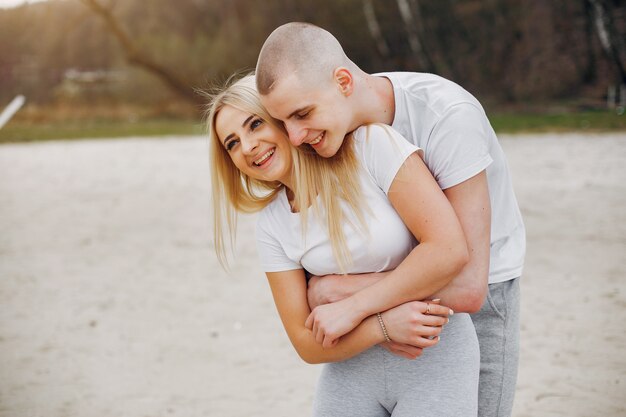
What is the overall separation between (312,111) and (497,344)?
0.82 m

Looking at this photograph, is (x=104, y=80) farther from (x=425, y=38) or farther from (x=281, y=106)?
(x=281, y=106)

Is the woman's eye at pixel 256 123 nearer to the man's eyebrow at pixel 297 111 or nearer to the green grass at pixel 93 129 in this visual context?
the man's eyebrow at pixel 297 111

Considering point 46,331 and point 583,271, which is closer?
point 46,331

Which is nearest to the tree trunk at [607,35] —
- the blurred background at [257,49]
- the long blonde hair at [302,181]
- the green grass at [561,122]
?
the blurred background at [257,49]

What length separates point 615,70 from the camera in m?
17.4

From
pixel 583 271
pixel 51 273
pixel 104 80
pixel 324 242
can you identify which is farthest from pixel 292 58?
pixel 104 80

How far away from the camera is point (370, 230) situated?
199 centimetres

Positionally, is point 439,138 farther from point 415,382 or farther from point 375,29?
point 375,29

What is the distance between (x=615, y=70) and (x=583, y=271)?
12.7 m

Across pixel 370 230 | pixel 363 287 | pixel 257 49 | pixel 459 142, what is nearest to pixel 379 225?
pixel 370 230

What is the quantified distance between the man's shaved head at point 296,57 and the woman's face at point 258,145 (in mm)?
132

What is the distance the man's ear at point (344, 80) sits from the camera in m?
2.08

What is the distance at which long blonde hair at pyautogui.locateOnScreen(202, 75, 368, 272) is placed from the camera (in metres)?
2.00

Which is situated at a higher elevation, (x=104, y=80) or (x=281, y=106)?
(x=281, y=106)
